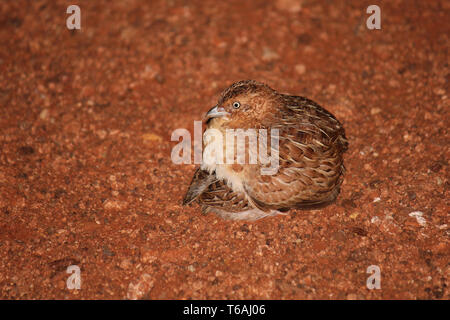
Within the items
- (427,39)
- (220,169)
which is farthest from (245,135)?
(427,39)

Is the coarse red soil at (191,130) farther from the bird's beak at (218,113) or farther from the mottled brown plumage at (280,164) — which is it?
the bird's beak at (218,113)

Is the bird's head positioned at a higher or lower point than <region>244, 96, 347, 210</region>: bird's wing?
higher

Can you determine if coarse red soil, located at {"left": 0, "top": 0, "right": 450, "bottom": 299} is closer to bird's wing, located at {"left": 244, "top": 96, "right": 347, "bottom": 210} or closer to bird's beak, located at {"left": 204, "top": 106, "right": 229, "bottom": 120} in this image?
bird's wing, located at {"left": 244, "top": 96, "right": 347, "bottom": 210}

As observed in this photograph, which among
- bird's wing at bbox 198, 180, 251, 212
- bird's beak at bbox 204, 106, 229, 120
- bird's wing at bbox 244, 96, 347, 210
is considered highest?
bird's beak at bbox 204, 106, 229, 120

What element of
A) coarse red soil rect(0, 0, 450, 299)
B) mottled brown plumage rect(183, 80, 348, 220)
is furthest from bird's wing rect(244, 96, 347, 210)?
coarse red soil rect(0, 0, 450, 299)

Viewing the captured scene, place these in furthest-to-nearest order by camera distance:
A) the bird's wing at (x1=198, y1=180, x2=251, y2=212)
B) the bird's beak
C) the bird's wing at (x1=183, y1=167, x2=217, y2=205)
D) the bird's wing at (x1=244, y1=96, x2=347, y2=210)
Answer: the bird's wing at (x1=183, y1=167, x2=217, y2=205) < the bird's wing at (x1=198, y1=180, x2=251, y2=212) < the bird's beak < the bird's wing at (x1=244, y1=96, x2=347, y2=210)

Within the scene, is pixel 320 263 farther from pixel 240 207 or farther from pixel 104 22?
pixel 104 22

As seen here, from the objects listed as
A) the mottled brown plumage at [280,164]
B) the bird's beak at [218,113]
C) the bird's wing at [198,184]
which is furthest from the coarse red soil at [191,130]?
the bird's beak at [218,113]
